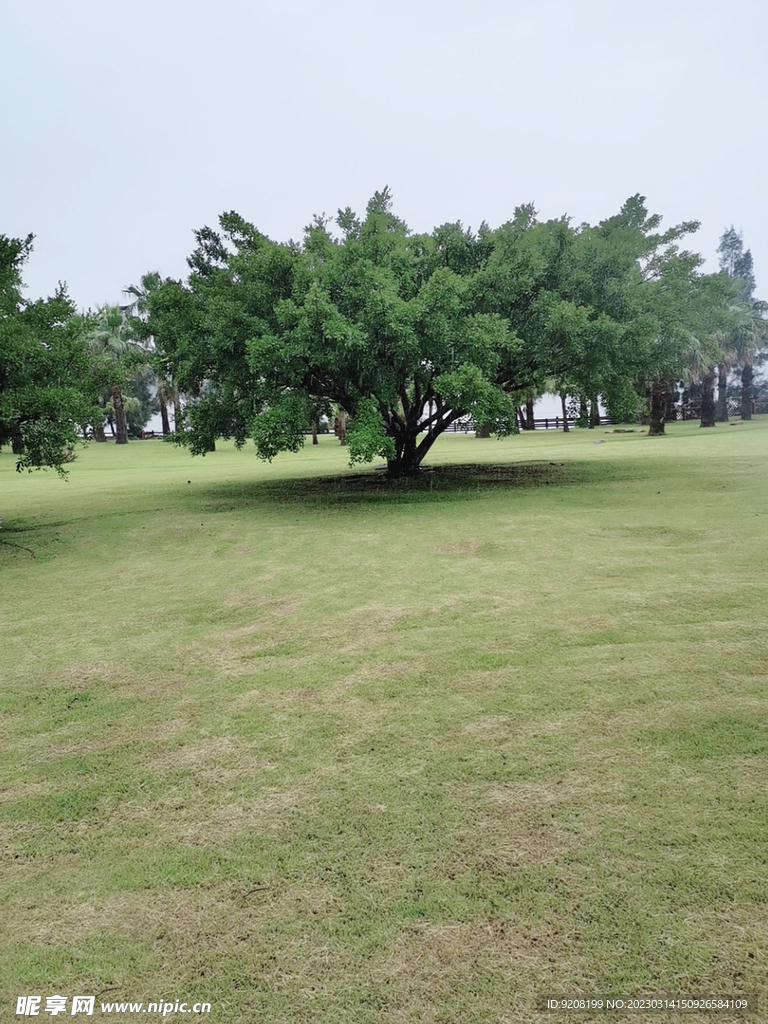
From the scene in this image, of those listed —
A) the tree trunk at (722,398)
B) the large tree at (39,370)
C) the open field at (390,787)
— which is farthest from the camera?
the tree trunk at (722,398)

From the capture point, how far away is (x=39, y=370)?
980 cm

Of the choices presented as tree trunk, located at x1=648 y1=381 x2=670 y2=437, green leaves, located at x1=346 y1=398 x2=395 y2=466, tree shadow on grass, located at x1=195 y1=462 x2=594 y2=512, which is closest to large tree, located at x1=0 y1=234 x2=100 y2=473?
tree shadow on grass, located at x1=195 y1=462 x2=594 y2=512

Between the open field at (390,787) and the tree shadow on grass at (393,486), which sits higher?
the tree shadow on grass at (393,486)

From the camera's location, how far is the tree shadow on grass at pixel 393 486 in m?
13.9

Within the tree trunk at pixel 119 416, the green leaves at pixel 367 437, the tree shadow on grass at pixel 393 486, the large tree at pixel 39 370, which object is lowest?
the tree shadow on grass at pixel 393 486

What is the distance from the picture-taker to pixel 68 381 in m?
10.4

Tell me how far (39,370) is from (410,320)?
617 centimetres

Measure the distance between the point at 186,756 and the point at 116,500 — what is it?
13.4 metres

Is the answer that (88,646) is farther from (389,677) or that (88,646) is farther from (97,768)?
(389,677)

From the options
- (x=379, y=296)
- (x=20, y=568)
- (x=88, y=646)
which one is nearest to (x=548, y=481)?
(x=379, y=296)

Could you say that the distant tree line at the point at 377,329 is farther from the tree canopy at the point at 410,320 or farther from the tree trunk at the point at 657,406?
the tree trunk at the point at 657,406

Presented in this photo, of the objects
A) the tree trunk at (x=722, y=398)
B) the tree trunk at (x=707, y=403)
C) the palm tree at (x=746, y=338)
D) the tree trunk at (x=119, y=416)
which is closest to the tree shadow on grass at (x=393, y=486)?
the tree trunk at (x=707, y=403)

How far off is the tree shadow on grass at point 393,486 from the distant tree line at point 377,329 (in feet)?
3.36

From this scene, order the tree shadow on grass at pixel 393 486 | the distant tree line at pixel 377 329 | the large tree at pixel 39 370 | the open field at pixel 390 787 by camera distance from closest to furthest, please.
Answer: the open field at pixel 390 787 < the large tree at pixel 39 370 < the distant tree line at pixel 377 329 < the tree shadow on grass at pixel 393 486
